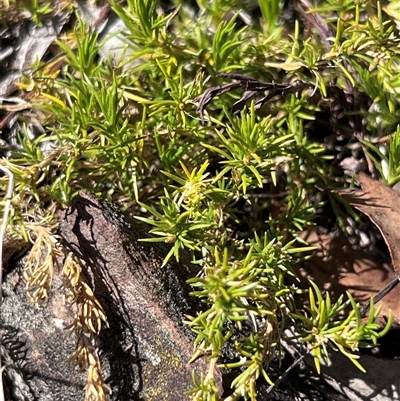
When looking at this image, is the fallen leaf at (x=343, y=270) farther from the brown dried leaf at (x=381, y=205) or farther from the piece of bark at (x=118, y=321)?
the piece of bark at (x=118, y=321)

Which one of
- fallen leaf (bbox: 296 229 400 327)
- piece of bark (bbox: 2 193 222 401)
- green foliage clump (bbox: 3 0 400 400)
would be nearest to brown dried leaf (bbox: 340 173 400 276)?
green foliage clump (bbox: 3 0 400 400)

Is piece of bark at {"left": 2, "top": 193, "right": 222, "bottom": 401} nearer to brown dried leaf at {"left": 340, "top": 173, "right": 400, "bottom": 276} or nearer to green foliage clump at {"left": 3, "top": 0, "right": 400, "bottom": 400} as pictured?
green foliage clump at {"left": 3, "top": 0, "right": 400, "bottom": 400}

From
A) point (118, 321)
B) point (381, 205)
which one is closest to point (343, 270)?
point (381, 205)

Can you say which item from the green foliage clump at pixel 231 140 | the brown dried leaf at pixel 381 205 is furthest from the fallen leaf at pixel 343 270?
the brown dried leaf at pixel 381 205

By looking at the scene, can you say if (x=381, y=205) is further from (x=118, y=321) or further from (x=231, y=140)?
(x=118, y=321)

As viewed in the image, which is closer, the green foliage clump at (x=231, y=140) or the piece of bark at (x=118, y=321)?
the green foliage clump at (x=231, y=140)

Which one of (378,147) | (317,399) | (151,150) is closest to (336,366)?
(317,399)

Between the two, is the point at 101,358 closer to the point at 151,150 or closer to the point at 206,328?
the point at 206,328
